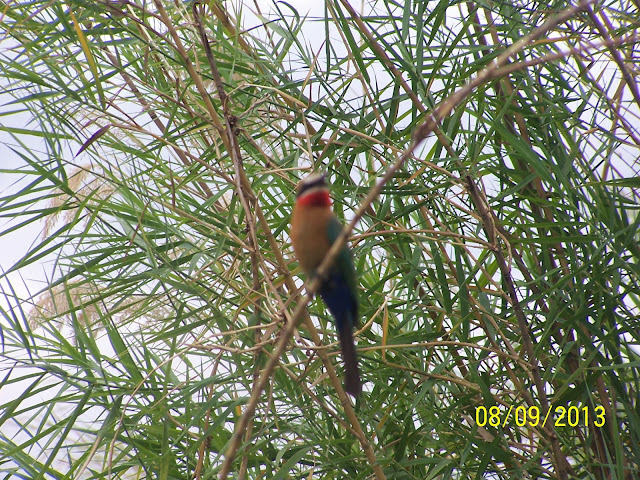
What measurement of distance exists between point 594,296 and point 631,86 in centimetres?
48

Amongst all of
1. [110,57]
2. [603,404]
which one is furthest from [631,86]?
[110,57]

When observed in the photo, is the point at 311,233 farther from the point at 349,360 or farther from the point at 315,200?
the point at 349,360

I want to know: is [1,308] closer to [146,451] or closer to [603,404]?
[146,451]

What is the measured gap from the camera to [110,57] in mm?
1805

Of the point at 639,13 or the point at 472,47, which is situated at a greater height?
the point at 639,13
